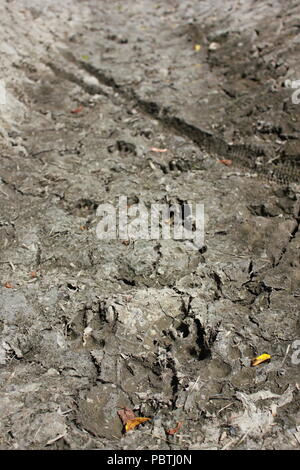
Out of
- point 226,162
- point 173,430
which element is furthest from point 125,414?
point 226,162

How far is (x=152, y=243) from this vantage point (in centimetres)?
293

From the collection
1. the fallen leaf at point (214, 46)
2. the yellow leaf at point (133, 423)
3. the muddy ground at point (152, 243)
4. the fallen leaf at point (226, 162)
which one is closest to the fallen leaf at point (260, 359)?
the muddy ground at point (152, 243)

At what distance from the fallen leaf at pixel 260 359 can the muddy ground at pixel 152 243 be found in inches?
1.1

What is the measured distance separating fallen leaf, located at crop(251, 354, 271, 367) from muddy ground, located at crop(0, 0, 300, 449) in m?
0.03

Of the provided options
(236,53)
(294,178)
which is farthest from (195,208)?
(236,53)

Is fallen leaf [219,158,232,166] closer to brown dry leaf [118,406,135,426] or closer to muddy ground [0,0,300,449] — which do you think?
Result: muddy ground [0,0,300,449]

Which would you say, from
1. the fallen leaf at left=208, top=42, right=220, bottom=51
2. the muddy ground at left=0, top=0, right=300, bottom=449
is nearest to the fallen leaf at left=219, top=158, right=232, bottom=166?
the muddy ground at left=0, top=0, right=300, bottom=449

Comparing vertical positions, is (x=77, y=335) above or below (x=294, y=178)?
below

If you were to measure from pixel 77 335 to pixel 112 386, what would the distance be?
1.18ft

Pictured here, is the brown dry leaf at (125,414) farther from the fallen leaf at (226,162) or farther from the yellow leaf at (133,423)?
the fallen leaf at (226,162)

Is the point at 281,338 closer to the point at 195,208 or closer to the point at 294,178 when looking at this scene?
the point at 195,208

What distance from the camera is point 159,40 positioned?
17.4 feet

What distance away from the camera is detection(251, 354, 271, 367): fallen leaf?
2.28 metres

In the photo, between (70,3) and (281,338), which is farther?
(70,3)
